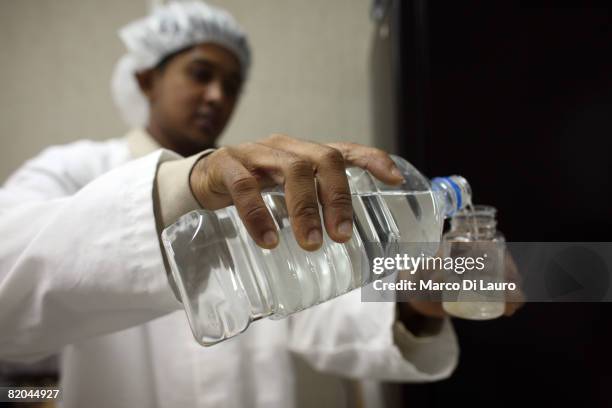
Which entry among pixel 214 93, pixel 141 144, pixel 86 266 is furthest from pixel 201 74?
pixel 86 266

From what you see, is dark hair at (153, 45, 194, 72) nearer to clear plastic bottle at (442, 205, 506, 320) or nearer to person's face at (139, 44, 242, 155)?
person's face at (139, 44, 242, 155)

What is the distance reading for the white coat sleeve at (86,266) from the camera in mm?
335

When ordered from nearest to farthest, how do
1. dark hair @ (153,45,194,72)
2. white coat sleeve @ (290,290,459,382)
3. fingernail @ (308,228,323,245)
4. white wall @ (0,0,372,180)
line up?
1. fingernail @ (308,228,323,245)
2. white coat sleeve @ (290,290,459,382)
3. dark hair @ (153,45,194,72)
4. white wall @ (0,0,372,180)

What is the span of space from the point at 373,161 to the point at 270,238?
4.2 inches

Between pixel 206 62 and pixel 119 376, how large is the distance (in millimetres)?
610

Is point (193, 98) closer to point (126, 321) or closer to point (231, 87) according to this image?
point (231, 87)

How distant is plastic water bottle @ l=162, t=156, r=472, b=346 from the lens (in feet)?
0.93

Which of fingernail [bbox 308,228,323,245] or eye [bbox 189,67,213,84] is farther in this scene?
eye [bbox 189,67,213,84]

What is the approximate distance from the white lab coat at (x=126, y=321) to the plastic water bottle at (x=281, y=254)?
0.06 m

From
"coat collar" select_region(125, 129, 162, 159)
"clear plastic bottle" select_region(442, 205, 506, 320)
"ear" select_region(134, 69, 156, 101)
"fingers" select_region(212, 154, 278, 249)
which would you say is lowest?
"clear plastic bottle" select_region(442, 205, 506, 320)

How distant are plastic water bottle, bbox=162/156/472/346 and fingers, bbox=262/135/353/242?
0.05m

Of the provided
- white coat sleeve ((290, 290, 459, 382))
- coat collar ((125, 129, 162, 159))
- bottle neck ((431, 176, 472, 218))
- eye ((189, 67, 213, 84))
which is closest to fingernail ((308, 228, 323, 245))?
bottle neck ((431, 176, 472, 218))

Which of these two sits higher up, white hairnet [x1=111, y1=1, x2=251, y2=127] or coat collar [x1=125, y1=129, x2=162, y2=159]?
white hairnet [x1=111, y1=1, x2=251, y2=127]

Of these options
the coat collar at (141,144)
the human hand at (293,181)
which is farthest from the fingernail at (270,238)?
the coat collar at (141,144)
